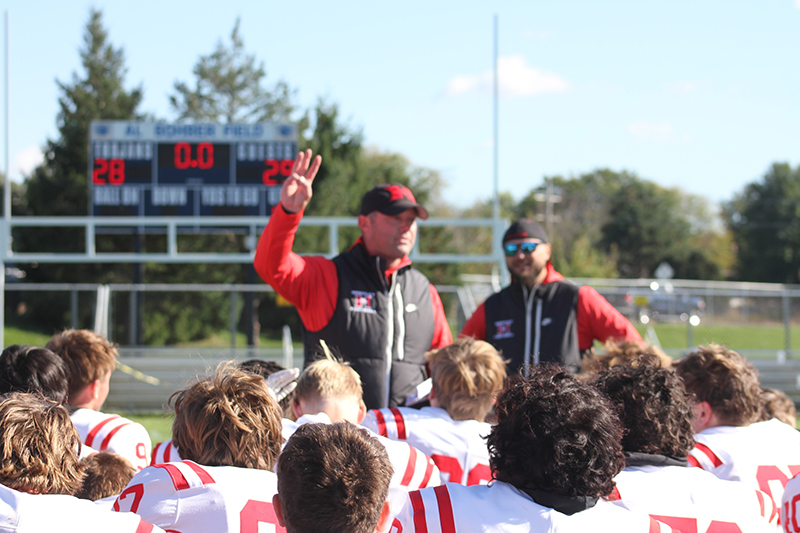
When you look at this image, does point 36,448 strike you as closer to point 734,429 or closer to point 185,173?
point 734,429

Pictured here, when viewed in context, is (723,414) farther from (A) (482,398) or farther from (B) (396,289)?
(B) (396,289)

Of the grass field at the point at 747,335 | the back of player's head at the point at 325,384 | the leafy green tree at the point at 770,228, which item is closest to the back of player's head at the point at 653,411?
the back of player's head at the point at 325,384

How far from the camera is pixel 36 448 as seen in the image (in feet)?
5.77

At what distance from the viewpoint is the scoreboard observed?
10.5 metres

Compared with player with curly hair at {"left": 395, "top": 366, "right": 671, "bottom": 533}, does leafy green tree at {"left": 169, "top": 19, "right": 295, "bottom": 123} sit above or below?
above

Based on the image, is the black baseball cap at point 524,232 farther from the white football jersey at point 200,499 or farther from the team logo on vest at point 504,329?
the white football jersey at point 200,499

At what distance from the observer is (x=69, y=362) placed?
2.89m

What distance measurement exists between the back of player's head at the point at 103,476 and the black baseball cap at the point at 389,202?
67.1 inches

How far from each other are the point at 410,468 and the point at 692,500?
813mm

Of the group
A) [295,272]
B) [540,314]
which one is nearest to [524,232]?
[540,314]

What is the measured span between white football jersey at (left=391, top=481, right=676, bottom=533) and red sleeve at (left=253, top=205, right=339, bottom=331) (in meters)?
1.73

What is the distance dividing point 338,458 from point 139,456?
63.2 inches

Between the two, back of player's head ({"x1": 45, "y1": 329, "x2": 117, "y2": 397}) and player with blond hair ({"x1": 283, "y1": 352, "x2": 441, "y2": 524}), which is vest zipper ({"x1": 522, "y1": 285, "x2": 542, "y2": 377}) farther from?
back of player's head ({"x1": 45, "y1": 329, "x2": 117, "y2": 397})

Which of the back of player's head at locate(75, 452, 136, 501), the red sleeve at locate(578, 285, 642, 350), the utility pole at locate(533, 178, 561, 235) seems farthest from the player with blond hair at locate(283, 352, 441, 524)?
the utility pole at locate(533, 178, 561, 235)
